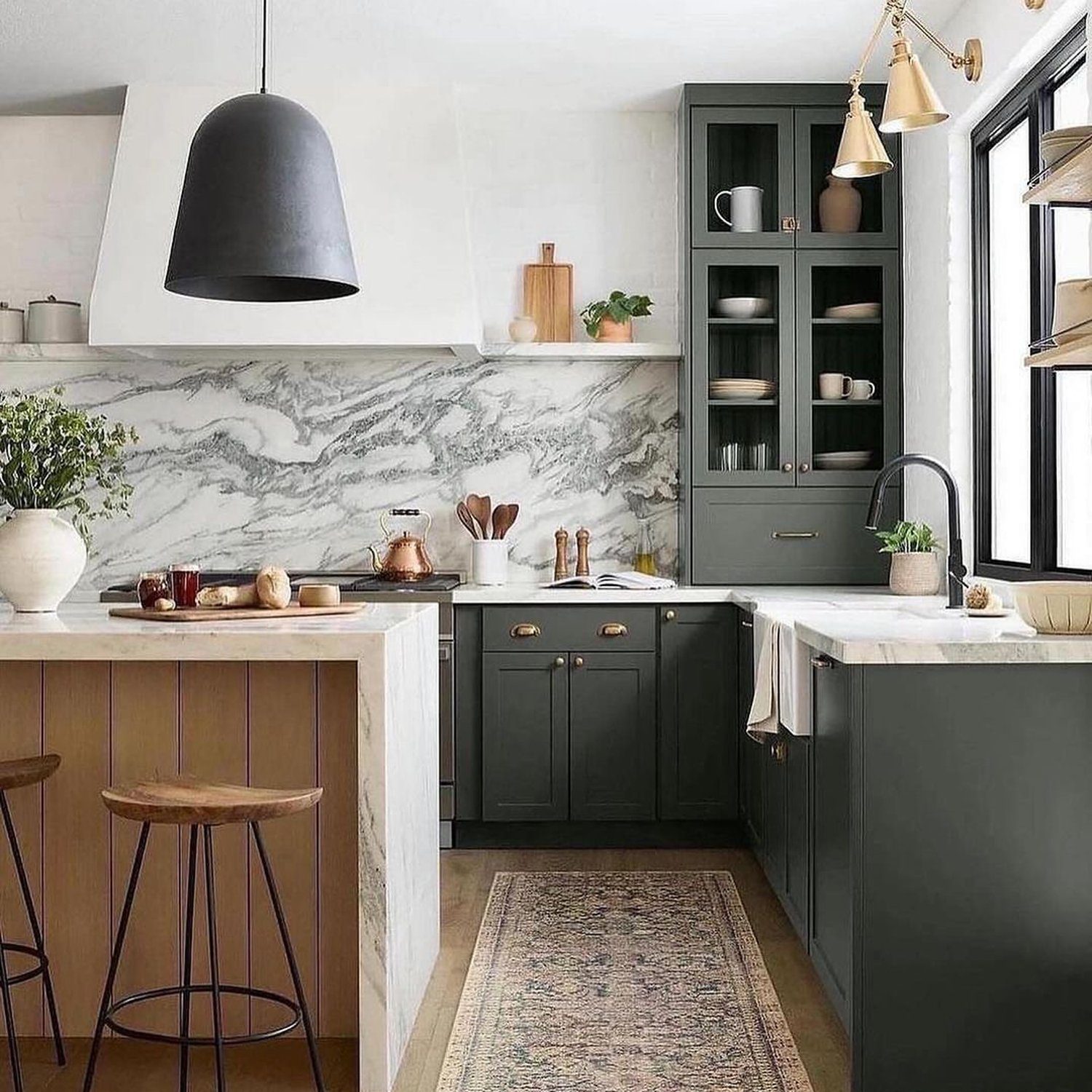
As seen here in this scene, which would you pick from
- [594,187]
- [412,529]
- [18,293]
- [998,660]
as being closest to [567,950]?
[998,660]

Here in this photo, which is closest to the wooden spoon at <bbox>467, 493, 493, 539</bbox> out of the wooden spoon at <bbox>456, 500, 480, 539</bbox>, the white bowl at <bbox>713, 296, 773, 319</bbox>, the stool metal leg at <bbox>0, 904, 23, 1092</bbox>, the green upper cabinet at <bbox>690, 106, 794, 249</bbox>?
the wooden spoon at <bbox>456, 500, 480, 539</bbox>

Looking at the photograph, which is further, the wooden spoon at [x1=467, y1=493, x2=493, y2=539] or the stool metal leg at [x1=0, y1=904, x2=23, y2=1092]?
the wooden spoon at [x1=467, y1=493, x2=493, y2=539]

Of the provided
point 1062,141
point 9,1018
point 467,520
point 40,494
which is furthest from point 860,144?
point 9,1018

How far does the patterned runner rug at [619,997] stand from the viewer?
2764mm

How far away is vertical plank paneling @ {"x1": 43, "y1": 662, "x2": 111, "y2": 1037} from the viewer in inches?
115

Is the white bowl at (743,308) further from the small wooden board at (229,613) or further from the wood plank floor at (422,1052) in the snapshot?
the small wooden board at (229,613)

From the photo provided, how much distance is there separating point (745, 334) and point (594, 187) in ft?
2.70

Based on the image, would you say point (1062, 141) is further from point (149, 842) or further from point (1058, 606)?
point (149, 842)

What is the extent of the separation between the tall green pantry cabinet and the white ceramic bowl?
2190 mm

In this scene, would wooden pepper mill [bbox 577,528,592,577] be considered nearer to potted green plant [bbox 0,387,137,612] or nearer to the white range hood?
the white range hood

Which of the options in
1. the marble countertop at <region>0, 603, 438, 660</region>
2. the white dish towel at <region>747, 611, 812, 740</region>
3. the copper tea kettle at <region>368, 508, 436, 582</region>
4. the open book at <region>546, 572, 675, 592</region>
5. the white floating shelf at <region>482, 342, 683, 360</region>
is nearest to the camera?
the marble countertop at <region>0, 603, 438, 660</region>

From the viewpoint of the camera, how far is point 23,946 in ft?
9.53

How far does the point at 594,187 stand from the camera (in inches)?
206

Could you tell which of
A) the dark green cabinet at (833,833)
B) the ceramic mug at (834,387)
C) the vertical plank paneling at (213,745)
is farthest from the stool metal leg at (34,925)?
the ceramic mug at (834,387)
